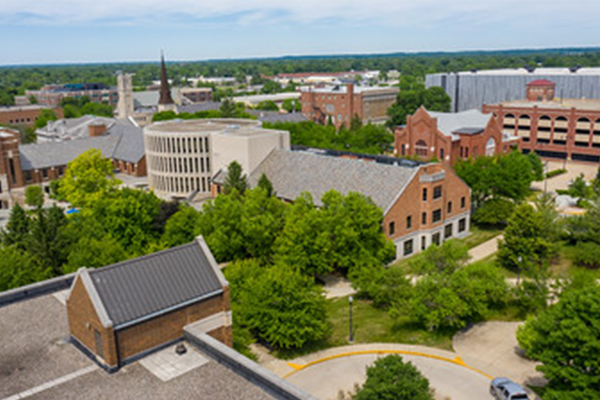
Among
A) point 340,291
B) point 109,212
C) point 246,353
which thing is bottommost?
point 340,291

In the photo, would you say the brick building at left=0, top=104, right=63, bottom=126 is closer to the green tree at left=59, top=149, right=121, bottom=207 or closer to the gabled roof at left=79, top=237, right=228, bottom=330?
the green tree at left=59, top=149, right=121, bottom=207

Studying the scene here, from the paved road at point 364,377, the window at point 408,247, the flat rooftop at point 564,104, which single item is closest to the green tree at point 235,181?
the window at point 408,247

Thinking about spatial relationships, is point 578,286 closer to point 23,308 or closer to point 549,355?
point 549,355

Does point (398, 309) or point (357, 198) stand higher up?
point (357, 198)

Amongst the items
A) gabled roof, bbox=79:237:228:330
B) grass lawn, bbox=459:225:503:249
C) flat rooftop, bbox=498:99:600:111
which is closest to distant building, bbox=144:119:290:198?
grass lawn, bbox=459:225:503:249

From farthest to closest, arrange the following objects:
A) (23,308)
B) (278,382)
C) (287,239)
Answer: (287,239) < (23,308) < (278,382)

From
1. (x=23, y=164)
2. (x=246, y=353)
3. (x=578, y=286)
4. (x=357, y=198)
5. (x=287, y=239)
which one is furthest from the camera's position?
(x=23, y=164)

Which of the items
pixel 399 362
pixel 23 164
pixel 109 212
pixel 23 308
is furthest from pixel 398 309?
pixel 23 164

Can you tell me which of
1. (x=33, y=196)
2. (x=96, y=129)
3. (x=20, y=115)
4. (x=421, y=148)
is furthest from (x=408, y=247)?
(x=20, y=115)
